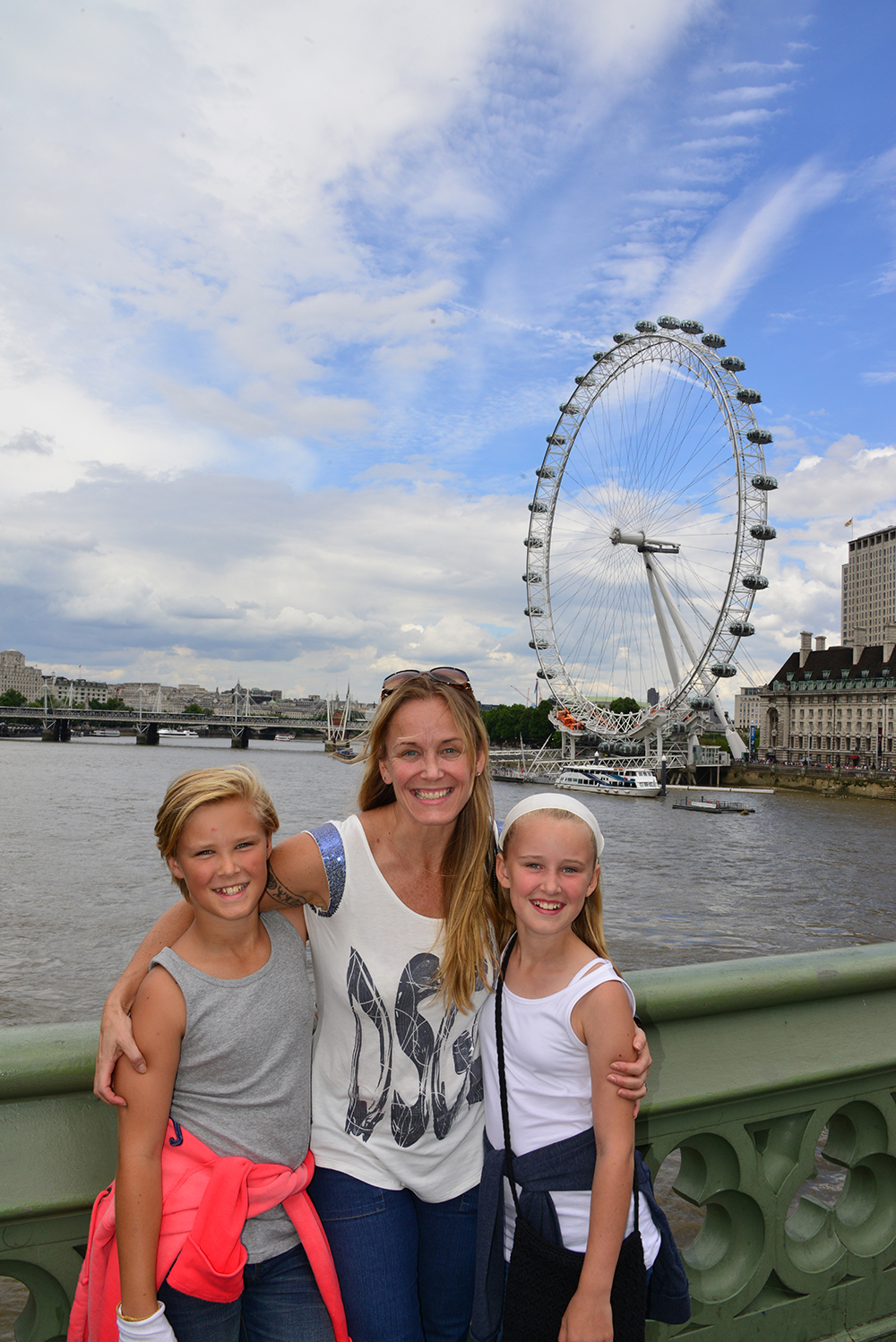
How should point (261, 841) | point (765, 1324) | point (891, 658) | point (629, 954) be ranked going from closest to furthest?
point (261, 841) < point (765, 1324) < point (629, 954) < point (891, 658)

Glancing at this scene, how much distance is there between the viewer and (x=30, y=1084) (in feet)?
4.17

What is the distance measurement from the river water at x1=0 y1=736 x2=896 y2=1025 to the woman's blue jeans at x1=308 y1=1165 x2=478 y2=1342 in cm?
73

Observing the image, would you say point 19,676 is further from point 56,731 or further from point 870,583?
point 870,583

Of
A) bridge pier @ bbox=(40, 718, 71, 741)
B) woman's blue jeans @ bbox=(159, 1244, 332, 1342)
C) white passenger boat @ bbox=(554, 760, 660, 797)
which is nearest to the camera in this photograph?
woman's blue jeans @ bbox=(159, 1244, 332, 1342)

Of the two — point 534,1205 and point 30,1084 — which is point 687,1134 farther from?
point 30,1084

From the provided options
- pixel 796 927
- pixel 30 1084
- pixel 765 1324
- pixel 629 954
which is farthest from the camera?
pixel 796 927

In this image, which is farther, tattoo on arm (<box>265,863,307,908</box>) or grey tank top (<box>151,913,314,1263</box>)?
tattoo on arm (<box>265,863,307,908</box>)

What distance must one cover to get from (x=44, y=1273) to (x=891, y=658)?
89.2 m

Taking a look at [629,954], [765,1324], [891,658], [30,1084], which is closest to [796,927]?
[629,954]

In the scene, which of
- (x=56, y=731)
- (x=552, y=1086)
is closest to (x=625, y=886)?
(x=552, y=1086)

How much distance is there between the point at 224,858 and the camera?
60.4 inches

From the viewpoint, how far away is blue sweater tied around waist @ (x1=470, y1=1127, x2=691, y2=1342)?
150 cm

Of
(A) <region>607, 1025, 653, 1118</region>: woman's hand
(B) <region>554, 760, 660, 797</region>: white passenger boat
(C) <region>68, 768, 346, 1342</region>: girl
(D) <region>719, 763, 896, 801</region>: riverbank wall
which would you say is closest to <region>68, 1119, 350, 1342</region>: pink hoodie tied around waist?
(C) <region>68, 768, 346, 1342</region>: girl

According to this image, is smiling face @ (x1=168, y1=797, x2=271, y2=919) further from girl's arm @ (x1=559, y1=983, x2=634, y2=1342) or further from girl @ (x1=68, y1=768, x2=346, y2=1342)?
girl's arm @ (x1=559, y1=983, x2=634, y2=1342)
